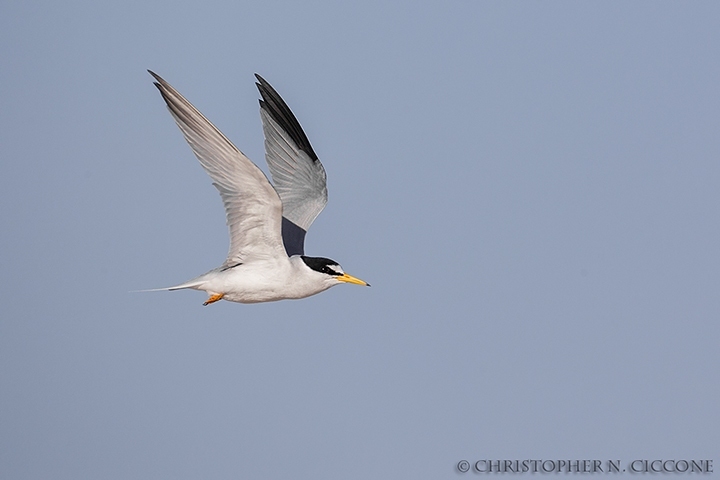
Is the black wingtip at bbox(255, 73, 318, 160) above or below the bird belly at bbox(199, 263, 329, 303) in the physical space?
above

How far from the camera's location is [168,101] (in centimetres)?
1856

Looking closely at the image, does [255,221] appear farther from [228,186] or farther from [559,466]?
[559,466]

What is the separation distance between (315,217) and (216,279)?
4495mm

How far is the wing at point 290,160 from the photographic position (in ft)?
79.3

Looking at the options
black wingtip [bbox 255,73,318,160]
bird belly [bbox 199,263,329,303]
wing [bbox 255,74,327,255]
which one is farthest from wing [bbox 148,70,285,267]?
black wingtip [bbox 255,73,318,160]

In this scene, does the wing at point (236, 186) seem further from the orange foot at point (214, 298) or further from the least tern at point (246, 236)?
the orange foot at point (214, 298)

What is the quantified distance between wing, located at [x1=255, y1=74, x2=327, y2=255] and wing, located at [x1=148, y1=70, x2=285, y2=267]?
386 centimetres

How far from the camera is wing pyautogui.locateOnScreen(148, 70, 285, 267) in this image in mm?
18516

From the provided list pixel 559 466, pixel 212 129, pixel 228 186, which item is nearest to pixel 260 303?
pixel 228 186

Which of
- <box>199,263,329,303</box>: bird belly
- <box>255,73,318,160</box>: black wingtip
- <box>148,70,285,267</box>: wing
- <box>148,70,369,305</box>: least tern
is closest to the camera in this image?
<box>148,70,285,267</box>: wing

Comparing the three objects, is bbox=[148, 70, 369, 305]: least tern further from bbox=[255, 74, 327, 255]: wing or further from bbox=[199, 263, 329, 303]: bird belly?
bbox=[255, 74, 327, 255]: wing

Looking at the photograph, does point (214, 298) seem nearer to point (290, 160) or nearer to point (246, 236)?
point (246, 236)

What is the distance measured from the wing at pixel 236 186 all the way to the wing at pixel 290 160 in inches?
152

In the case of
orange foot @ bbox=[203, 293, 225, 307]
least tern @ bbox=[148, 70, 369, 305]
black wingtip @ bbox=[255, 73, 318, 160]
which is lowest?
orange foot @ bbox=[203, 293, 225, 307]
